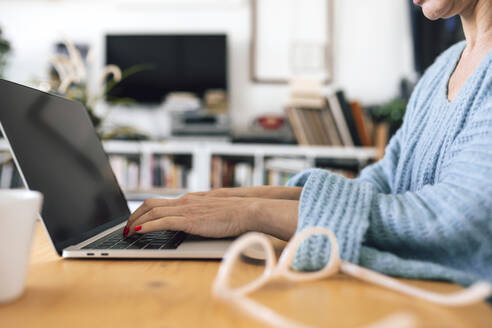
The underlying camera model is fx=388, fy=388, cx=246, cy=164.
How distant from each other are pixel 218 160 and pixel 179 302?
2192 millimetres

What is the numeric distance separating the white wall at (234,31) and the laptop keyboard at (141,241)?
2.39m

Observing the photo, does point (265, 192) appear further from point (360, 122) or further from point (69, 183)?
point (360, 122)

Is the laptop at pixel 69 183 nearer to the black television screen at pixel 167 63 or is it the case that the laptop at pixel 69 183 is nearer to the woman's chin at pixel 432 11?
the woman's chin at pixel 432 11

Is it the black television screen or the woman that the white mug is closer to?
the woman

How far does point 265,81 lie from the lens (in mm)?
2887

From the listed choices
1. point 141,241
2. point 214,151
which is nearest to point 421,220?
point 141,241

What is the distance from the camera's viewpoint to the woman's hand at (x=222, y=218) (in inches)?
18.7

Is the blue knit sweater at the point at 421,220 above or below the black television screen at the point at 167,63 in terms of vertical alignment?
below

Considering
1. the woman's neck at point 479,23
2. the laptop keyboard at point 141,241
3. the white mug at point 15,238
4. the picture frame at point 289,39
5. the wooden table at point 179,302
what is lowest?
the laptop keyboard at point 141,241

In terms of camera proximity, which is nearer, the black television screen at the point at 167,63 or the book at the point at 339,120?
the book at the point at 339,120

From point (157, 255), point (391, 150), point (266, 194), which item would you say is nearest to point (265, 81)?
point (391, 150)

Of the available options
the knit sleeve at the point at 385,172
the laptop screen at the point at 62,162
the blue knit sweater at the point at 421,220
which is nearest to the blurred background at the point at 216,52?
the knit sleeve at the point at 385,172

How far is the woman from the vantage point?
400mm

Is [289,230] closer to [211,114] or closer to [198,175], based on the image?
[198,175]
